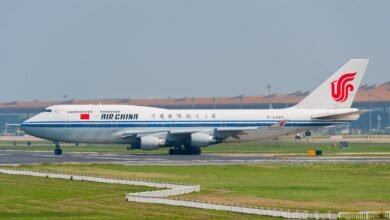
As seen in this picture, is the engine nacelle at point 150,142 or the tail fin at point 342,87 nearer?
the engine nacelle at point 150,142

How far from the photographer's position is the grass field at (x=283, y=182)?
168 ft

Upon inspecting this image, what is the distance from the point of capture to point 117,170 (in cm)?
7619

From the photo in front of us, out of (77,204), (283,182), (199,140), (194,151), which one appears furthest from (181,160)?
(77,204)

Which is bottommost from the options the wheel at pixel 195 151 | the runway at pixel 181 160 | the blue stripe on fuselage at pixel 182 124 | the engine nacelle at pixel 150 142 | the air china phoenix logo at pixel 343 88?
the runway at pixel 181 160

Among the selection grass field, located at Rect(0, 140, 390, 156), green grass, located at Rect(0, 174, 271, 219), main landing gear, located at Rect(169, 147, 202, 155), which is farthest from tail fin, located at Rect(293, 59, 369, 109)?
green grass, located at Rect(0, 174, 271, 219)

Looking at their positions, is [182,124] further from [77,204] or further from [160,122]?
[77,204]

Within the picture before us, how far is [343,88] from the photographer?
104 meters

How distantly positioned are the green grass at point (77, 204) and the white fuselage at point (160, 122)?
1502 inches

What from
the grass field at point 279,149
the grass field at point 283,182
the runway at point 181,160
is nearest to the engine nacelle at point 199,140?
the runway at point 181,160

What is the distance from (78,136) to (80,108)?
2.93 meters

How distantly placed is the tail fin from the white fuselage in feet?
4.68

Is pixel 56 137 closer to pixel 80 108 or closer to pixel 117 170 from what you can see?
pixel 80 108

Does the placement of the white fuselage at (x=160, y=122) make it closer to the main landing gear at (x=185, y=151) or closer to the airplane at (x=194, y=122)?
the airplane at (x=194, y=122)

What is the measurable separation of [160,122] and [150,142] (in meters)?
3.06
